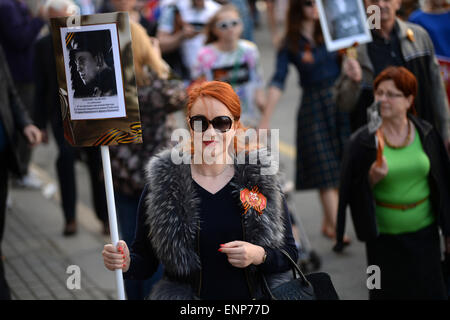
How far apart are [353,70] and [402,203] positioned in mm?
1044

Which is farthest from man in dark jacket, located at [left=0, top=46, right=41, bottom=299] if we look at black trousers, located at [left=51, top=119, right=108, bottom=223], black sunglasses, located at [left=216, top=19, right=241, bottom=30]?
black sunglasses, located at [left=216, top=19, right=241, bottom=30]

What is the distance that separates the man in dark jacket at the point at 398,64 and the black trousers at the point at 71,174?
266cm

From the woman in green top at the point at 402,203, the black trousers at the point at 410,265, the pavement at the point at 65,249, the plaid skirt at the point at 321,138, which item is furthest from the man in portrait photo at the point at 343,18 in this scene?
the pavement at the point at 65,249

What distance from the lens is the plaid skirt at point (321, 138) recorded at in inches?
226

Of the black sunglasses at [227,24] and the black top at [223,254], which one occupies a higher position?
the black sunglasses at [227,24]

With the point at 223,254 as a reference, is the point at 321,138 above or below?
above

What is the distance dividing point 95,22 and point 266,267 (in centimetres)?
125

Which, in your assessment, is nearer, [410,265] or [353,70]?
[410,265]

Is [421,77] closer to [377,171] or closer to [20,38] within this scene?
[377,171]

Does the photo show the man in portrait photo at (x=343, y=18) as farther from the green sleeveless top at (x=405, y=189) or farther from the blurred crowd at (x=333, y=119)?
the green sleeveless top at (x=405, y=189)

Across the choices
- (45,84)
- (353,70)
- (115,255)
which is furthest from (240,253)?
(45,84)

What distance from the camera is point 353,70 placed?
14.7 feet

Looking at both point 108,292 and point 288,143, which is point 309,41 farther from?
point 288,143

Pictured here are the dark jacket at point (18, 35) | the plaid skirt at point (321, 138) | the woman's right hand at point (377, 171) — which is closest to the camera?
the woman's right hand at point (377, 171)
